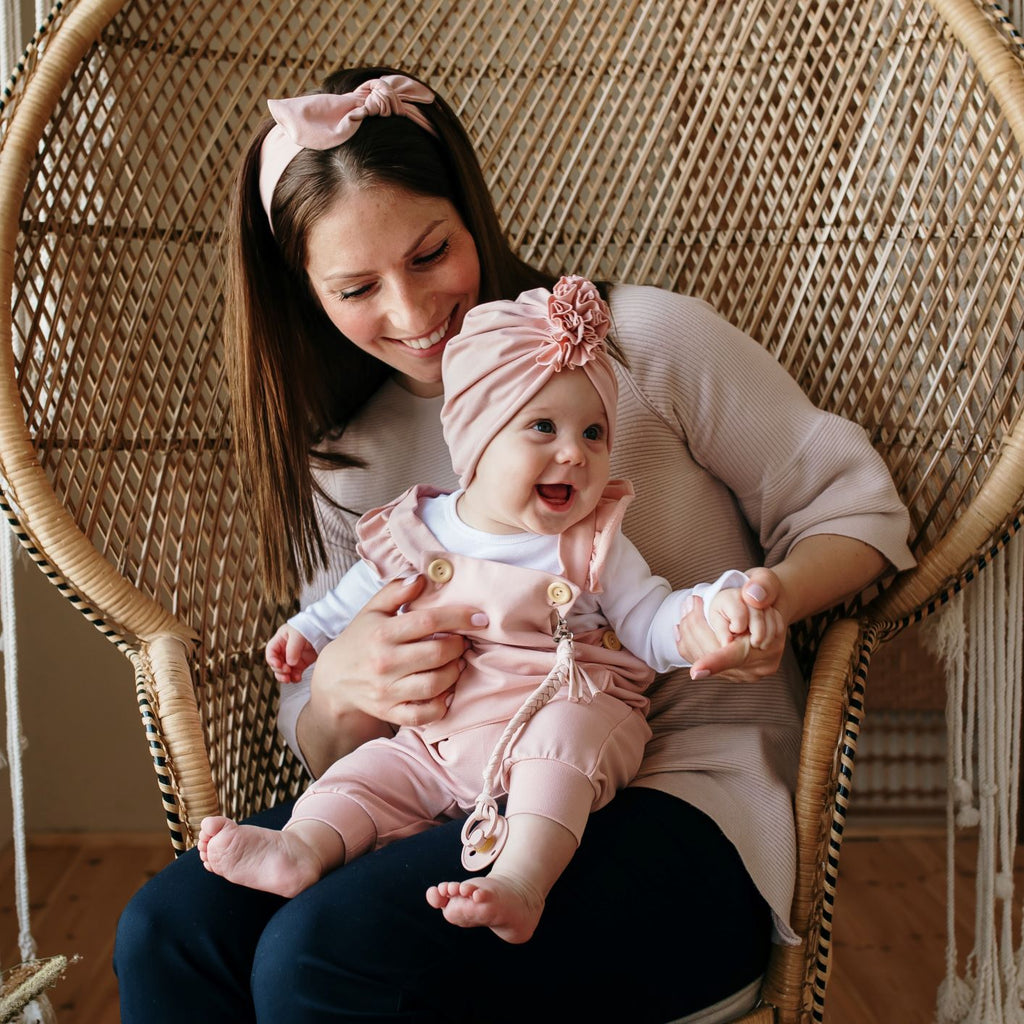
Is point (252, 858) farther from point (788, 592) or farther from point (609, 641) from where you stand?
point (788, 592)

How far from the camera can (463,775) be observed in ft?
3.43

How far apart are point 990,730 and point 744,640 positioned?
50cm

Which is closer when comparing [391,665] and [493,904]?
[493,904]

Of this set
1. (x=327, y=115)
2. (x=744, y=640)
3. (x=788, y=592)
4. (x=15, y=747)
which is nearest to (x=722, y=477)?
(x=788, y=592)

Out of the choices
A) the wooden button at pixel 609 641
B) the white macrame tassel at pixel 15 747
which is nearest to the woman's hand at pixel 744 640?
the wooden button at pixel 609 641

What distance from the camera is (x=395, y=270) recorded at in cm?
112

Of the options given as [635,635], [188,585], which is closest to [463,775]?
[635,635]

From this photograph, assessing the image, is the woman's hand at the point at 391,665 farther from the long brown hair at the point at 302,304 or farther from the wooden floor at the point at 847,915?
the wooden floor at the point at 847,915

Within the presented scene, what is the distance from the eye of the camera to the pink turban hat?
999mm

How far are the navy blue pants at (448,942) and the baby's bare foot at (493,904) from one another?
0.16 ft

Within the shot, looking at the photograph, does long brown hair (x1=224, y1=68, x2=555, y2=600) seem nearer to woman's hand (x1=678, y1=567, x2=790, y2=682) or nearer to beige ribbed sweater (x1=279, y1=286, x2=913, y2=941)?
beige ribbed sweater (x1=279, y1=286, x2=913, y2=941)

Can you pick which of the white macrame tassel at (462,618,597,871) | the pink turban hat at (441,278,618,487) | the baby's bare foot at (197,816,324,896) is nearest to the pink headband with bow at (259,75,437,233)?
the pink turban hat at (441,278,618,487)

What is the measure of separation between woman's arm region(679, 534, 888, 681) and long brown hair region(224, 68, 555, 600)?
41cm

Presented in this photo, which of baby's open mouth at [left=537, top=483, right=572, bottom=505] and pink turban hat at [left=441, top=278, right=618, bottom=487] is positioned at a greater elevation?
pink turban hat at [left=441, top=278, right=618, bottom=487]
